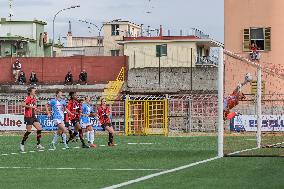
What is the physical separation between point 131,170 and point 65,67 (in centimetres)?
6468

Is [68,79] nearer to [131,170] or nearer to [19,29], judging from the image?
[19,29]

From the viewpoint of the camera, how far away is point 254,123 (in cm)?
4769

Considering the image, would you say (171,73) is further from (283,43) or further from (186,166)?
(186,166)

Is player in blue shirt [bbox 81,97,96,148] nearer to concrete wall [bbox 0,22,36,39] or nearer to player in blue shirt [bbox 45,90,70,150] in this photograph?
player in blue shirt [bbox 45,90,70,150]

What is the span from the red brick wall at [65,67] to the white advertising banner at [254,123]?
35.4 metres

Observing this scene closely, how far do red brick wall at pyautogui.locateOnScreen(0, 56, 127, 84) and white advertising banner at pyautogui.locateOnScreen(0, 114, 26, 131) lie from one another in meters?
32.3

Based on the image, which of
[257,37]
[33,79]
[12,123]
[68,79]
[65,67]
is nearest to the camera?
[12,123]

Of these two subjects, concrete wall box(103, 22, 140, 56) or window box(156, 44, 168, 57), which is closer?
window box(156, 44, 168, 57)

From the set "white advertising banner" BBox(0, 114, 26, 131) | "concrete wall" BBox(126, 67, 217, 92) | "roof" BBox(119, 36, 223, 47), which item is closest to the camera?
"white advertising banner" BBox(0, 114, 26, 131)

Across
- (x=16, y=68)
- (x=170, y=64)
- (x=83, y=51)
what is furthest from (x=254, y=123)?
(x=83, y=51)

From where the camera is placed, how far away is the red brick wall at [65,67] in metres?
83.6

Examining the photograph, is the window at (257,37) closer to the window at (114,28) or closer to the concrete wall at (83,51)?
the concrete wall at (83,51)

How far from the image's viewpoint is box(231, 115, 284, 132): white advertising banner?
1781 inches

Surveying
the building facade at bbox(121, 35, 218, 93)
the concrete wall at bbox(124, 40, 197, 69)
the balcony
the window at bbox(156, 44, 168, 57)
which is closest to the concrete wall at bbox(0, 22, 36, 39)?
the building facade at bbox(121, 35, 218, 93)
